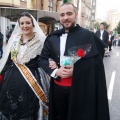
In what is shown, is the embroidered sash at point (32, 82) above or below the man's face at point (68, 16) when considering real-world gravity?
below

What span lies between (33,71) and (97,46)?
3.22ft

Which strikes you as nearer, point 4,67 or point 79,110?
point 79,110

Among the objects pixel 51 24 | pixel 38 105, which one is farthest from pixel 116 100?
pixel 51 24

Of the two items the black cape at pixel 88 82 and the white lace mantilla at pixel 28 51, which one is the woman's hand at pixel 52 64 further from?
the white lace mantilla at pixel 28 51

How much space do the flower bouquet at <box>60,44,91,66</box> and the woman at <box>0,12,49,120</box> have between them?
77cm

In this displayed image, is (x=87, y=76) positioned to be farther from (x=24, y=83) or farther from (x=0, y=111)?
(x=0, y=111)

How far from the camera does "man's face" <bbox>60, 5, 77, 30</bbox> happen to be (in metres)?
2.87

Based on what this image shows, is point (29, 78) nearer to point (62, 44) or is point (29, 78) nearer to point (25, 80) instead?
point (25, 80)

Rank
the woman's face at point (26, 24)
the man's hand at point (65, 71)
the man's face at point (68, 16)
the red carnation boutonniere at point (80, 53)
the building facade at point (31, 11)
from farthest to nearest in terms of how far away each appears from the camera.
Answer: the building facade at point (31, 11)
the woman's face at point (26, 24)
the man's face at point (68, 16)
the man's hand at point (65, 71)
the red carnation boutonniere at point (80, 53)

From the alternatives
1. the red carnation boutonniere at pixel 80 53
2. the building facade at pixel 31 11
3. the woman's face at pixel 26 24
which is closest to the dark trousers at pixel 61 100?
the red carnation boutonniere at pixel 80 53

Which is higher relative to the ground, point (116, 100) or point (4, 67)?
point (4, 67)

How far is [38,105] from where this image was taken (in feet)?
11.1

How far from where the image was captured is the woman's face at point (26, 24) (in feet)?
10.8

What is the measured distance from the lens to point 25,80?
335 centimetres
